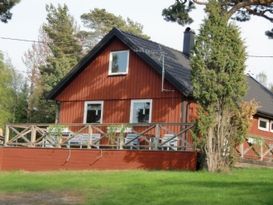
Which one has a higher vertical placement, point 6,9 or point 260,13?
point 6,9

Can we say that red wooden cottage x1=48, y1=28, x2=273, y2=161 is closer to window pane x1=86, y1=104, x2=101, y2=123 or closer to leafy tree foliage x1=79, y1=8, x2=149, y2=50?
window pane x1=86, y1=104, x2=101, y2=123

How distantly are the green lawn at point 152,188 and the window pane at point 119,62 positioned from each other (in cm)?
1012

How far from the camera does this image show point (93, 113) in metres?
26.7

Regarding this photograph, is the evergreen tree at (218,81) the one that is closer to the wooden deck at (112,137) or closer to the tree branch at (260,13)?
the wooden deck at (112,137)

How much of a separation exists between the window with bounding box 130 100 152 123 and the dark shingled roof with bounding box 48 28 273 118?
67.4 inches

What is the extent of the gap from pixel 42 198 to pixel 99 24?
49.8 m

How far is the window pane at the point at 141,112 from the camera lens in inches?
967

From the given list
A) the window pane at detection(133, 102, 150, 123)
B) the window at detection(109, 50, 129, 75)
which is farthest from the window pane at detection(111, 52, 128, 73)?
the window pane at detection(133, 102, 150, 123)

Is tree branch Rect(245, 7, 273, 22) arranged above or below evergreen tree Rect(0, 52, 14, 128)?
above

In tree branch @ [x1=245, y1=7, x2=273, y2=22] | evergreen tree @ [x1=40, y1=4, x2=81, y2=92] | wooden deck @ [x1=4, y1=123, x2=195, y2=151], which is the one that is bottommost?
wooden deck @ [x1=4, y1=123, x2=195, y2=151]

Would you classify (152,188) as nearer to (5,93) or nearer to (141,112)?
(141,112)

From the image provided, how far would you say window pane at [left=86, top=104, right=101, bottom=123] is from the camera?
86.4 feet

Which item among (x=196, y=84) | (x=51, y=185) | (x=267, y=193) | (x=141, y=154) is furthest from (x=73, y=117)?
(x=267, y=193)

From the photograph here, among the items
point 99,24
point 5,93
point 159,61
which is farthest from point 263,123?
point 99,24
